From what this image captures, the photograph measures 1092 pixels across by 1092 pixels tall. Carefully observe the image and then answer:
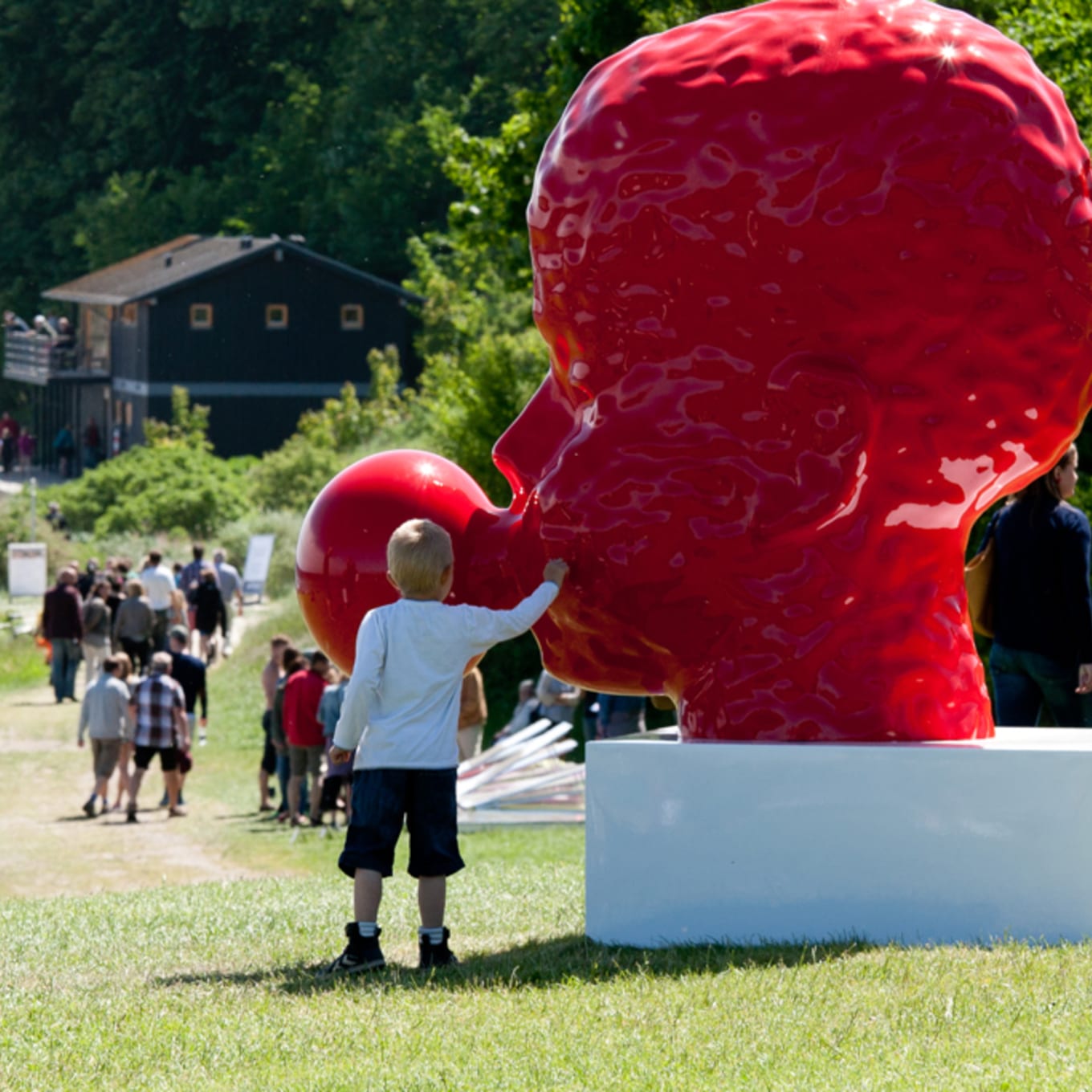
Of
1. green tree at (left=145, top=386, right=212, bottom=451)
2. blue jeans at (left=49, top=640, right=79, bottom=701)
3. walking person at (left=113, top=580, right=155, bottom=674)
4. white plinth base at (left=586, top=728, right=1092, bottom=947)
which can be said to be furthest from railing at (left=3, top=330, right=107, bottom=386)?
white plinth base at (left=586, top=728, right=1092, bottom=947)

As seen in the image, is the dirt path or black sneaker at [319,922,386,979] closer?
black sneaker at [319,922,386,979]

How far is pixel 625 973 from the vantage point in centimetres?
543

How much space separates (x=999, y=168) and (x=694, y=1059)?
2890 millimetres

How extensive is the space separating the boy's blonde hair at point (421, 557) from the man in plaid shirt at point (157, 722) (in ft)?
31.2

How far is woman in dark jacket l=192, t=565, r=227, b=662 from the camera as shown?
77.7ft

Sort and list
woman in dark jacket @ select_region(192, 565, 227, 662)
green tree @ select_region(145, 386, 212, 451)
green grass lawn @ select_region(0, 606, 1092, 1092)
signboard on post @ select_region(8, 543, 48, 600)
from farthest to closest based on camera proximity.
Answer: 1. green tree @ select_region(145, 386, 212, 451)
2. signboard on post @ select_region(8, 543, 48, 600)
3. woman in dark jacket @ select_region(192, 565, 227, 662)
4. green grass lawn @ select_region(0, 606, 1092, 1092)

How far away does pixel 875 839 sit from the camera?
574 centimetres

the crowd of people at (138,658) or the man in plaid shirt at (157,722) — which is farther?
the crowd of people at (138,658)

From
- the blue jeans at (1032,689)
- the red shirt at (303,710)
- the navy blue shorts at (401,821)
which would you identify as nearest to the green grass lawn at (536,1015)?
the navy blue shorts at (401,821)

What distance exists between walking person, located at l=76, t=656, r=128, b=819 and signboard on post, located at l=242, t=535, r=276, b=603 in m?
15.2

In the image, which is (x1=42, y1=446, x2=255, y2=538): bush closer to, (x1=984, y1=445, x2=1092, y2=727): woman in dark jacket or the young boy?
(x1=984, y1=445, x2=1092, y2=727): woman in dark jacket

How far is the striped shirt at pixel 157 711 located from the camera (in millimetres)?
15062

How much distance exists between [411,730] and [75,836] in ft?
31.0

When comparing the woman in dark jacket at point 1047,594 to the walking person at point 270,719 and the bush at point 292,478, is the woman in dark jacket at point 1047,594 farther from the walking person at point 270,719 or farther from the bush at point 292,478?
the bush at point 292,478
